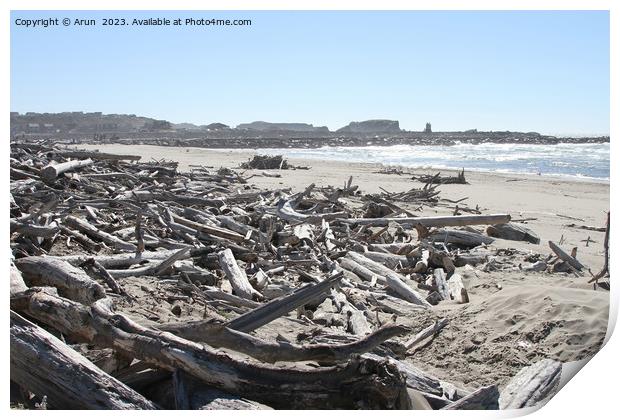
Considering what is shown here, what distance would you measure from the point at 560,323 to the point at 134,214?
17.7 ft

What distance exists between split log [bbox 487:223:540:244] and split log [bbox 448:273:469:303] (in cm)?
278

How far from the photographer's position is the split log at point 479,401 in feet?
10.8

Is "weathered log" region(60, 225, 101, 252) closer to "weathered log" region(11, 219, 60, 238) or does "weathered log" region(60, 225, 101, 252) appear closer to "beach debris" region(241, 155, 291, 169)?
"weathered log" region(11, 219, 60, 238)

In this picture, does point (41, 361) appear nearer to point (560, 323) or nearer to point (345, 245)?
point (560, 323)

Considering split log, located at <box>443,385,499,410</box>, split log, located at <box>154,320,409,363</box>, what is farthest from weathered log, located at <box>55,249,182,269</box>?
split log, located at <box>443,385,499,410</box>

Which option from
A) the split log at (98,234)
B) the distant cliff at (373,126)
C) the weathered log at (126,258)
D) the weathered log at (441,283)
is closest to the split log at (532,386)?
the weathered log at (441,283)

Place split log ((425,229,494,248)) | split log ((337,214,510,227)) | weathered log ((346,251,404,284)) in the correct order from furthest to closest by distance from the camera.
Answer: split log ((337,214,510,227)), split log ((425,229,494,248)), weathered log ((346,251,404,284))

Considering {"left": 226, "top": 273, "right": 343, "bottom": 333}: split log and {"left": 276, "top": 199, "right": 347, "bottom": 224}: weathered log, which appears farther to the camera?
{"left": 276, "top": 199, "right": 347, "bottom": 224}: weathered log

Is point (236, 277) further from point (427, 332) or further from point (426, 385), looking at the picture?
point (426, 385)

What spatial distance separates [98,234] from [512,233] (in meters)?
6.13

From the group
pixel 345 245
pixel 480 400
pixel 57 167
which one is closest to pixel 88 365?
pixel 480 400

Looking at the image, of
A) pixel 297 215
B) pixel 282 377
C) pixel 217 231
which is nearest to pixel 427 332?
pixel 282 377

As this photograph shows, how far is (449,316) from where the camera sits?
5.08 meters

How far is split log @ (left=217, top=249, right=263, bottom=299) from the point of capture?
17.0 ft
